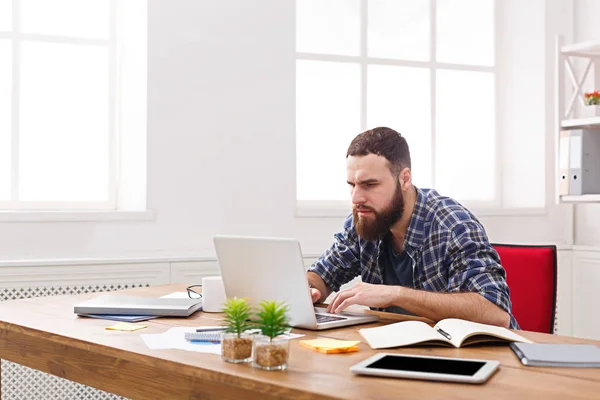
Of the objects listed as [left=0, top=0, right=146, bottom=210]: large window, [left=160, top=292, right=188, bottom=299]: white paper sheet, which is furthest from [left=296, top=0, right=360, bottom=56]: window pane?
[left=160, top=292, right=188, bottom=299]: white paper sheet

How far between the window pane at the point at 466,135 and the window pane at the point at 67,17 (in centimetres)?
169

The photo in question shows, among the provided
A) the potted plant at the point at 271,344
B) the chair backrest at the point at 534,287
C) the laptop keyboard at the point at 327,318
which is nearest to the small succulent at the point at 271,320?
the potted plant at the point at 271,344

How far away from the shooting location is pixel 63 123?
3.46 m

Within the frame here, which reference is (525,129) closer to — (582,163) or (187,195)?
(582,163)

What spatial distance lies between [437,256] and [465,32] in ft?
7.02

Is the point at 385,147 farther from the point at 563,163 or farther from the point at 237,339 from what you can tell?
the point at 563,163

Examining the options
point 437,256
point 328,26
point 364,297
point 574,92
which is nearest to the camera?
point 364,297

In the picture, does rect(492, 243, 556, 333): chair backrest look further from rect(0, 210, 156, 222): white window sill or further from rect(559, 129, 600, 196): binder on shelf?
rect(0, 210, 156, 222): white window sill

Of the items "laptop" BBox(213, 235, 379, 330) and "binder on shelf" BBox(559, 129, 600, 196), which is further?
"binder on shelf" BBox(559, 129, 600, 196)

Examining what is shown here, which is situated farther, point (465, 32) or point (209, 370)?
point (465, 32)

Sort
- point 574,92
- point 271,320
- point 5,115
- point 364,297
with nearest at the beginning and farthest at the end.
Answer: point 271,320
point 364,297
point 5,115
point 574,92

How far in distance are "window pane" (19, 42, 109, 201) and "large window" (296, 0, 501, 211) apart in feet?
3.00

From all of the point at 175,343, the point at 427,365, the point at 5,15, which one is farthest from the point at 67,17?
the point at 427,365

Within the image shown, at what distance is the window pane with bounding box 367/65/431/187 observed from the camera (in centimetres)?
404
